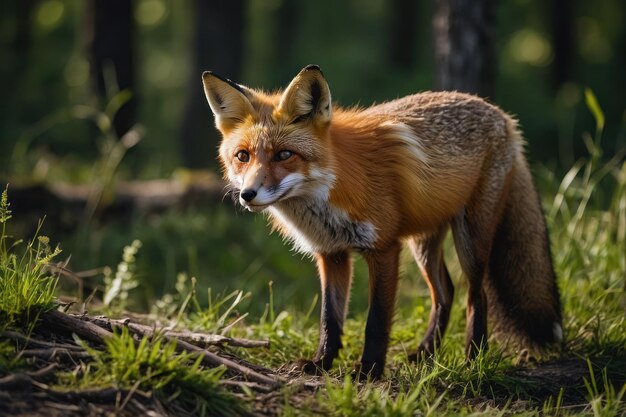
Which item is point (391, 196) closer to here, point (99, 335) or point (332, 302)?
point (332, 302)

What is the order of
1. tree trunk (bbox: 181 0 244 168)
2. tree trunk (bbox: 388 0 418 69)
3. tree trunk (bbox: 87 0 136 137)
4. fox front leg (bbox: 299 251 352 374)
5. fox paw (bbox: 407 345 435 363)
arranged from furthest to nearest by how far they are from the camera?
tree trunk (bbox: 388 0 418 69) < tree trunk (bbox: 87 0 136 137) < tree trunk (bbox: 181 0 244 168) < fox paw (bbox: 407 345 435 363) < fox front leg (bbox: 299 251 352 374)

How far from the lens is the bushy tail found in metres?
4.66

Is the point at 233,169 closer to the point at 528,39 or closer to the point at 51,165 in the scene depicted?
the point at 51,165

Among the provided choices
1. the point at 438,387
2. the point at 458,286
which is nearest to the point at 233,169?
the point at 438,387

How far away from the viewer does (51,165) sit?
31.5 ft

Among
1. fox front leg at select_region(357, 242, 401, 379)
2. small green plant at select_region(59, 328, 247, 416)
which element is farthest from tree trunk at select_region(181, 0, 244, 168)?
small green plant at select_region(59, 328, 247, 416)

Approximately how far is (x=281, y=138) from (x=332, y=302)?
3.38ft

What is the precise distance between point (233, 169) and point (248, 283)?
2543 mm

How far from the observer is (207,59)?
9.98 meters

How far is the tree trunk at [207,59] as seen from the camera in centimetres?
998

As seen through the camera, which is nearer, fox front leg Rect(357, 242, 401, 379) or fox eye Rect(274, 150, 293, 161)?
fox eye Rect(274, 150, 293, 161)

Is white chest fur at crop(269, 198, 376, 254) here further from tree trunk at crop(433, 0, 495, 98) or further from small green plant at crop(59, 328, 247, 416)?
tree trunk at crop(433, 0, 495, 98)

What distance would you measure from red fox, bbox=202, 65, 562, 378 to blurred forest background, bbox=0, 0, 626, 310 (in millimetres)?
1437

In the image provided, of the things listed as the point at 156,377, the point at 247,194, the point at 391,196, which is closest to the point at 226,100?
the point at 247,194
